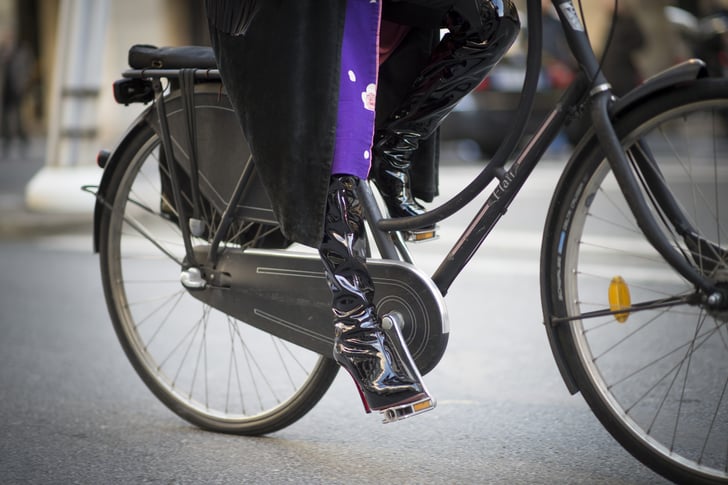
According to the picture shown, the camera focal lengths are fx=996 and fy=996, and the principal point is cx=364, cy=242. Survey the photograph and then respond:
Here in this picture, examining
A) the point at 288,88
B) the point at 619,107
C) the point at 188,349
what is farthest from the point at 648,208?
the point at 188,349

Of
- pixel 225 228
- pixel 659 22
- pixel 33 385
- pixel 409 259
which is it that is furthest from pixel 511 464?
pixel 659 22

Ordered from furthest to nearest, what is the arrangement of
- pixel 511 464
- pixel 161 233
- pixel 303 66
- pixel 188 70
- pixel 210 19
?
pixel 161 233 → pixel 188 70 → pixel 511 464 → pixel 210 19 → pixel 303 66

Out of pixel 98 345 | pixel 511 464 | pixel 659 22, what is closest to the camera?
pixel 511 464

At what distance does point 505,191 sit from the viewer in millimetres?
2553

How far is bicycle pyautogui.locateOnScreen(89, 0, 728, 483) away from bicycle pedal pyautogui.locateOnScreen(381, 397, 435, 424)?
0.13m

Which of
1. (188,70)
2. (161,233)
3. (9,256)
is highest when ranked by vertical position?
(188,70)

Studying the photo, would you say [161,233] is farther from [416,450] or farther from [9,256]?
[9,256]

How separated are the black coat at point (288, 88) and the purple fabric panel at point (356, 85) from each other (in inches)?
1.2

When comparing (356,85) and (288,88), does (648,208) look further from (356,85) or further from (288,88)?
(288,88)

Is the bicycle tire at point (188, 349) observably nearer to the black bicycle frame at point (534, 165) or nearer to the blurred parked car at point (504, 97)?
the black bicycle frame at point (534, 165)

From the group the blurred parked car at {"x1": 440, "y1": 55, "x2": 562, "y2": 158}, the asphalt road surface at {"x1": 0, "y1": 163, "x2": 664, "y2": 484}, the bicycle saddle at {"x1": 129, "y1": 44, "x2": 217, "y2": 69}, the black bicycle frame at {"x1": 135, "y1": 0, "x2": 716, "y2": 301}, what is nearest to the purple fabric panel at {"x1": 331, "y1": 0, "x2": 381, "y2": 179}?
the black bicycle frame at {"x1": 135, "y1": 0, "x2": 716, "y2": 301}

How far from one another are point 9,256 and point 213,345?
330cm

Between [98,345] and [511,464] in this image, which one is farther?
[98,345]

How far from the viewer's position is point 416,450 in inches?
117
